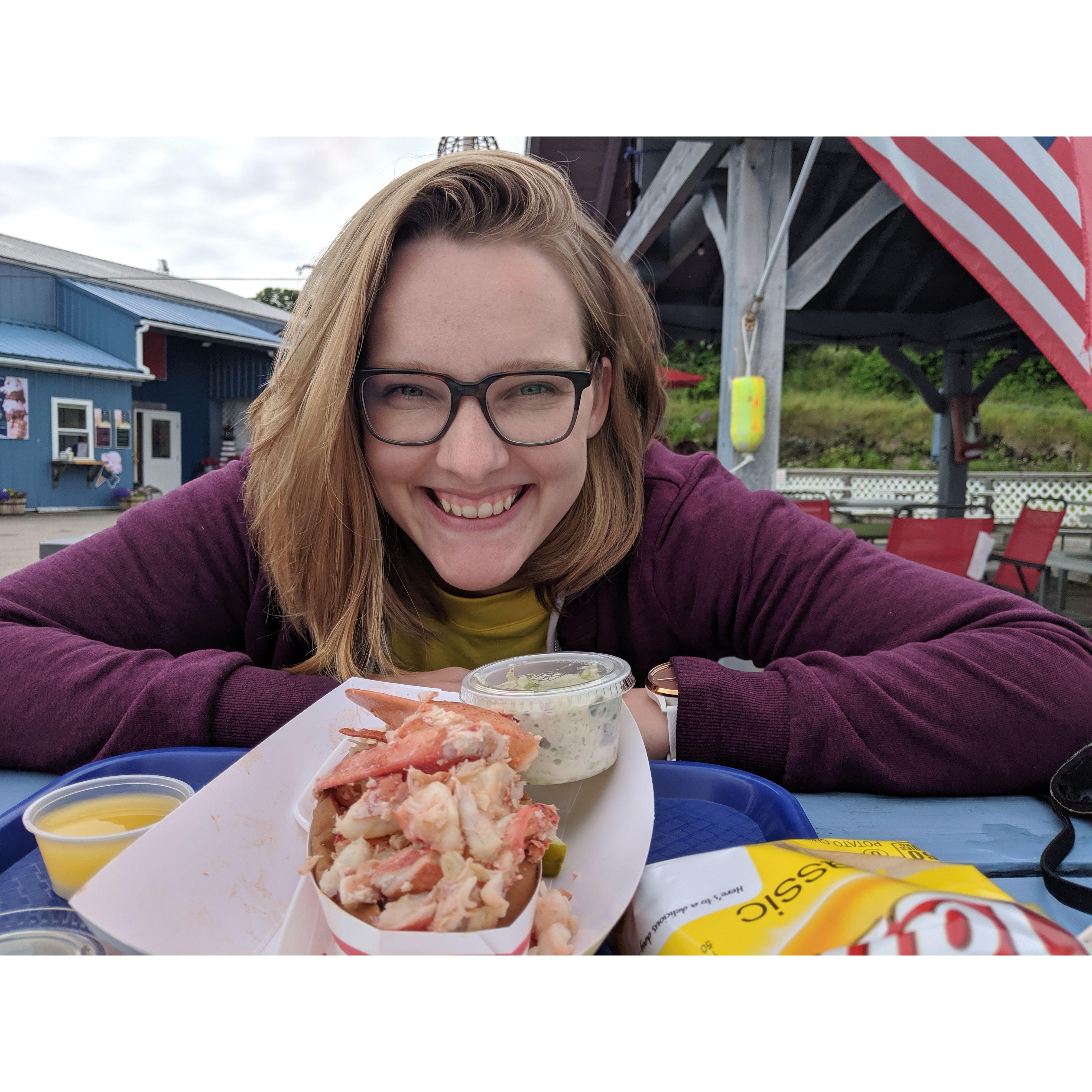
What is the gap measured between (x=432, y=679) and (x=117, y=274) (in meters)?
4.46

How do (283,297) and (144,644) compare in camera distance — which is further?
(283,297)

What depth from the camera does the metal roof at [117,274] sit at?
10.4ft

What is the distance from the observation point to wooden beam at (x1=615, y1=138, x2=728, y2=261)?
3609mm

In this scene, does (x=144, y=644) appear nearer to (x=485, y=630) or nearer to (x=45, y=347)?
(x=485, y=630)

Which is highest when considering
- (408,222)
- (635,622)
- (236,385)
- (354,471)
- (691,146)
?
(691,146)

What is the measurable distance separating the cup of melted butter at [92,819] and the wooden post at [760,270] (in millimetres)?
3089

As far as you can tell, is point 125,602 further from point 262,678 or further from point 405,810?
point 405,810

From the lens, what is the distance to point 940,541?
174 inches

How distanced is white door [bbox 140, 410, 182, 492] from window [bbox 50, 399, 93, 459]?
1369 millimetres

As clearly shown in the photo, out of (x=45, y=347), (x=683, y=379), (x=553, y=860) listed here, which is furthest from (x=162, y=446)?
(x=553, y=860)

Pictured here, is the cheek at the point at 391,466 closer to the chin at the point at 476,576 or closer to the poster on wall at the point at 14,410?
the chin at the point at 476,576

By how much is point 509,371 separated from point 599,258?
43 centimetres

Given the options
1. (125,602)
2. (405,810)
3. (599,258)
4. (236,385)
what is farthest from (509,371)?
(236,385)
